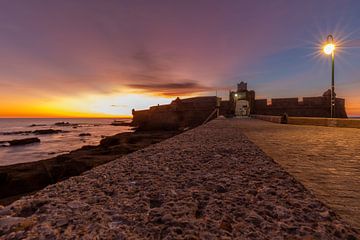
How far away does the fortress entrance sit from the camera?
3329cm

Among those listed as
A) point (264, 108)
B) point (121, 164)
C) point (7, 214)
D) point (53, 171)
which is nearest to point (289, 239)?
point (7, 214)

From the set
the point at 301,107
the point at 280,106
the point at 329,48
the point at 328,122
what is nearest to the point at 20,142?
the point at 328,122

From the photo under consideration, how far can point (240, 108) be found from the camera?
3375cm

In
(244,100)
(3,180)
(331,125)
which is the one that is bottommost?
(3,180)

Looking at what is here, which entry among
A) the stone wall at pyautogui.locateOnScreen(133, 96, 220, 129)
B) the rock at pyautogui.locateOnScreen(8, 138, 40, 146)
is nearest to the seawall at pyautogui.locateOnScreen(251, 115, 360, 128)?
the stone wall at pyautogui.locateOnScreen(133, 96, 220, 129)

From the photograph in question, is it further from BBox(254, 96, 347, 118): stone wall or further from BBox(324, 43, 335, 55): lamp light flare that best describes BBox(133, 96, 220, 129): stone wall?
BBox(324, 43, 335, 55): lamp light flare

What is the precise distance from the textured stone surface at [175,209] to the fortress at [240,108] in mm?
30268

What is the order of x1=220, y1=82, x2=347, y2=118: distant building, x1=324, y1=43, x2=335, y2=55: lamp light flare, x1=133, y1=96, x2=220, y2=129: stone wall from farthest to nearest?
x1=133, y1=96, x2=220, y2=129: stone wall, x1=220, y1=82, x2=347, y2=118: distant building, x1=324, y1=43, x2=335, y2=55: lamp light flare

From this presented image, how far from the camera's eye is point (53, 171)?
10711mm

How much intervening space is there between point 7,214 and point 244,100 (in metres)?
36.4

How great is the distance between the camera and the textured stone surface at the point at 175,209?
1195 millimetres

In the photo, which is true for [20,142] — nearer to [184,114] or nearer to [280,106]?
[184,114]

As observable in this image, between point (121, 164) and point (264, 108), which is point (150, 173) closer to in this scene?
point (121, 164)

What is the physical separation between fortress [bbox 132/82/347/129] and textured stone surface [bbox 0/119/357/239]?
1192 inches
